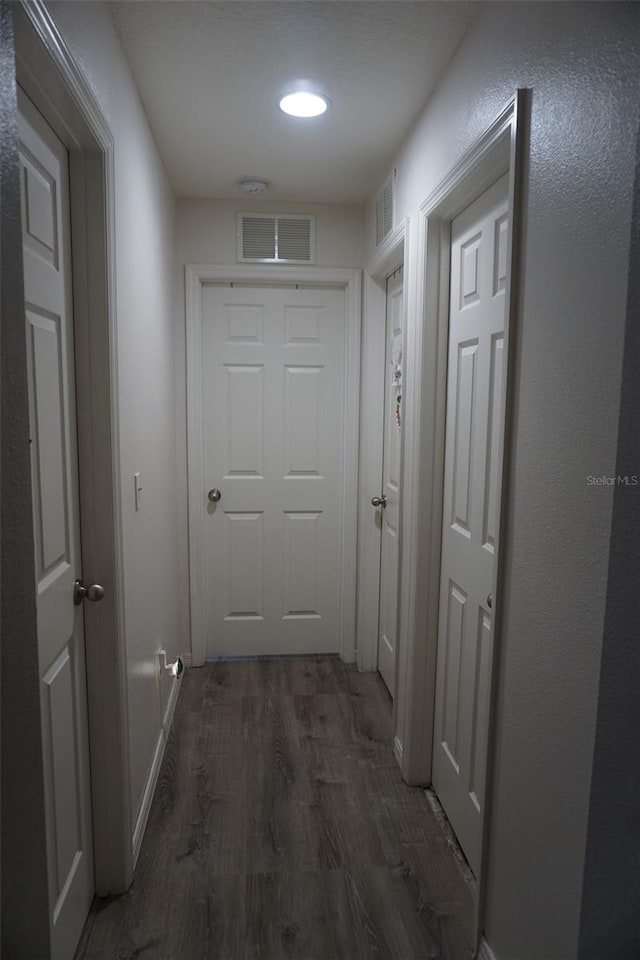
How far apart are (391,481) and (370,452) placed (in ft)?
0.89

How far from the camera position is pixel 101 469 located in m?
1.60

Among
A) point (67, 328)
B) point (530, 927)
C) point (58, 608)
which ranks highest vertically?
point (67, 328)

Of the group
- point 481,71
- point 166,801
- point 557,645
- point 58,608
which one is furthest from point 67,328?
point 166,801

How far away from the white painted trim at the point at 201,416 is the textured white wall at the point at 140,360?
0.77 ft

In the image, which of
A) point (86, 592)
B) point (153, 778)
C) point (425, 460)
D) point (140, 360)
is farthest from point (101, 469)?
point (153, 778)

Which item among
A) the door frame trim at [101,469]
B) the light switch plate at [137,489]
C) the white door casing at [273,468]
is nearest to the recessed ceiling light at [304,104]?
the door frame trim at [101,469]

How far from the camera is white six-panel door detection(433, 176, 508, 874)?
5.57ft

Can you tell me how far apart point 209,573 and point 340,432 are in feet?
3.49

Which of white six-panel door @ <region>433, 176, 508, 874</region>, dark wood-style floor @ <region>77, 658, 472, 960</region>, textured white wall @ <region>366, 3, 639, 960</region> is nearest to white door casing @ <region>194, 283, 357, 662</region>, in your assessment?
dark wood-style floor @ <region>77, 658, 472, 960</region>

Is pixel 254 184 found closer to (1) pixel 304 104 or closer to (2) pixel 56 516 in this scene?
(1) pixel 304 104

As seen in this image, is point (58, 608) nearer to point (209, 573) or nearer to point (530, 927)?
point (530, 927)

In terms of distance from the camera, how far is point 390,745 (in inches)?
99.8

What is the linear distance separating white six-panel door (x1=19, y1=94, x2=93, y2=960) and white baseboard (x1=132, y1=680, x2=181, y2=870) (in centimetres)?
24

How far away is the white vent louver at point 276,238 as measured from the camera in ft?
10.0
